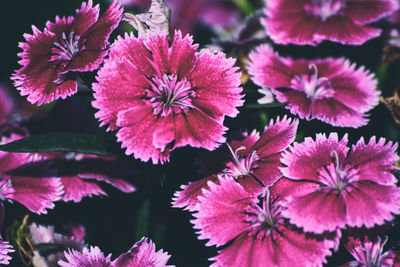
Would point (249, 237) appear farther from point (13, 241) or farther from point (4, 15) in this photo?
point (4, 15)

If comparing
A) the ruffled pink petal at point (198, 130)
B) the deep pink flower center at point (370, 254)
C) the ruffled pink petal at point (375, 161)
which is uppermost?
the ruffled pink petal at point (198, 130)

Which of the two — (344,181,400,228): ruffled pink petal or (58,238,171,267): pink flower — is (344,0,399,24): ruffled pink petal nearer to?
(344,181,400,228): ruffled pink petal

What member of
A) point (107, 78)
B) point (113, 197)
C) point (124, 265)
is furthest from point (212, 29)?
point (124, 265)

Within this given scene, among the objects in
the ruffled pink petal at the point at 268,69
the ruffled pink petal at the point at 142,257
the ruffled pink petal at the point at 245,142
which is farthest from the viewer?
the ruffled pink petal at the point at 268,69

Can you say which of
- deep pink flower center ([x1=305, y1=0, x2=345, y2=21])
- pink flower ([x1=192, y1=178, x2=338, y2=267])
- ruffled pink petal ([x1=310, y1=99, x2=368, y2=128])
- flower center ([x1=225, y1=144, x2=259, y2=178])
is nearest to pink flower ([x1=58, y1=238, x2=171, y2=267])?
pink flower ([x1=192, y1=178, x2=338, y2=267])

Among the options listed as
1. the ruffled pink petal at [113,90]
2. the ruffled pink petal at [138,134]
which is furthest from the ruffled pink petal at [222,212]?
the ruffled pink petal at [113,90]

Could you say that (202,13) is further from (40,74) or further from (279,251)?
(279,251)

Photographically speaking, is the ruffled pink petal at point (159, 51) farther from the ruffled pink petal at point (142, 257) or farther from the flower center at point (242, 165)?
the ruffled pink petal at point (142, 257)
